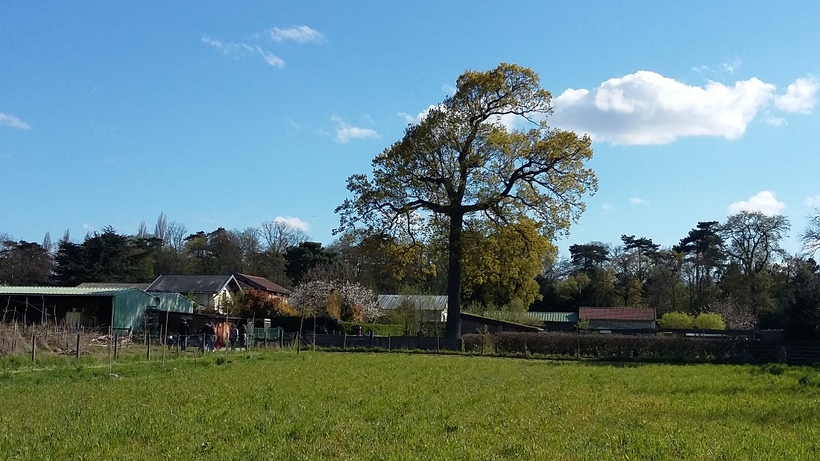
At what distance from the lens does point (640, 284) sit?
82.8 m

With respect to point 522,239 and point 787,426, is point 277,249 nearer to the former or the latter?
point 522,239

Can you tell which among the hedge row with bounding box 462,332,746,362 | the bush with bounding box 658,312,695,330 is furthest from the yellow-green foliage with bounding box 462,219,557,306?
the bush with bounding box 658,312,695,330

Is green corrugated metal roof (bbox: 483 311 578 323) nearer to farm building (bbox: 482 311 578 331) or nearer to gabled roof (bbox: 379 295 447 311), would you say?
farm building (bbox: 482 311 578 331)

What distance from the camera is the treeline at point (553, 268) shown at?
63.4 meters

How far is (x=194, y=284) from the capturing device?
7088 cm

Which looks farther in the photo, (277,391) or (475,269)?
(475,269)

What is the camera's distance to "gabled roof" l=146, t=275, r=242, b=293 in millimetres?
69688

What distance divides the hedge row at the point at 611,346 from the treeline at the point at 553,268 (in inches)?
118

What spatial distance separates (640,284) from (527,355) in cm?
4689

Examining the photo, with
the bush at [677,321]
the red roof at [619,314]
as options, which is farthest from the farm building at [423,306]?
the bush at [677,321]

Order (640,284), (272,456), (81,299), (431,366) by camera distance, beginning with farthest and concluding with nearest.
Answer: (640,284), (81,299), (431,366), (272,456)

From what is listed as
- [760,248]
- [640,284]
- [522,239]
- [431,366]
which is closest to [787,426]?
[431,366]

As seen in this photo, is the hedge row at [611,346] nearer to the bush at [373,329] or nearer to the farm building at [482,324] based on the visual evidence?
the bush at [373,329]

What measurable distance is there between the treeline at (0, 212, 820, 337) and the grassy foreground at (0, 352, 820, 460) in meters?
20.6
